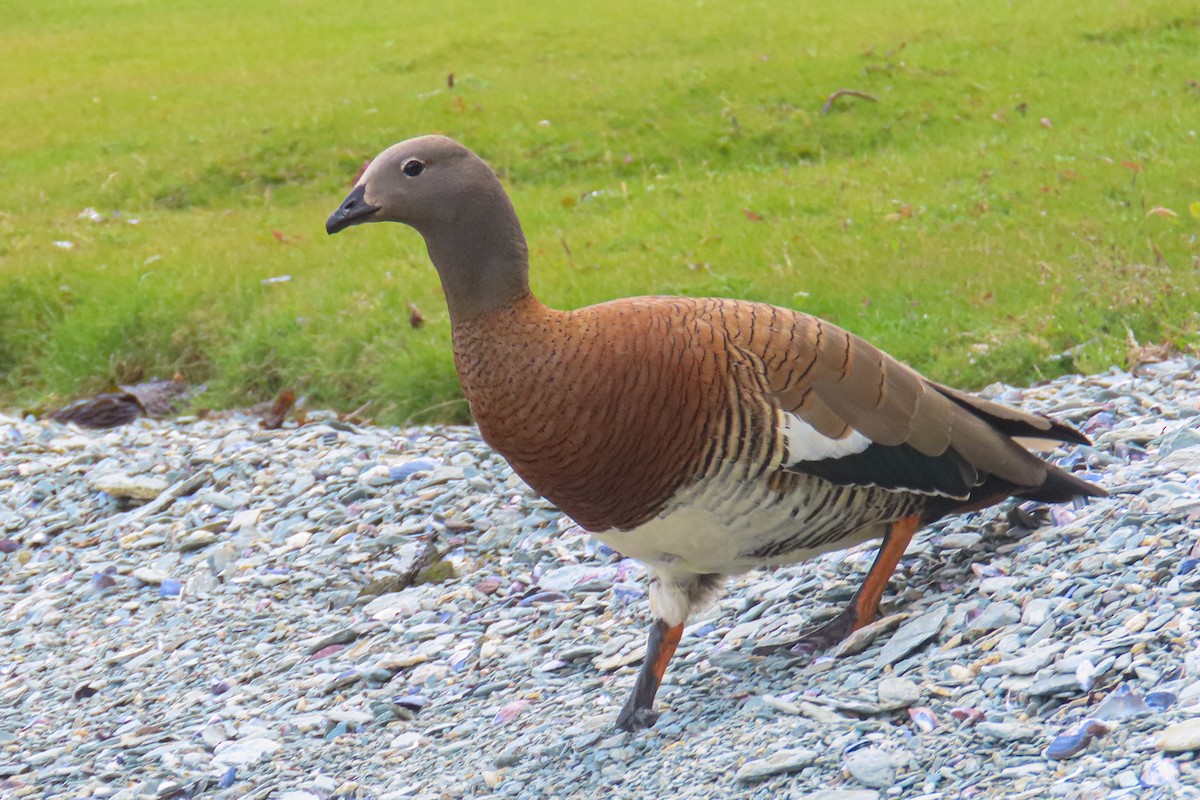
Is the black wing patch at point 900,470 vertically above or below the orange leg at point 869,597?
above

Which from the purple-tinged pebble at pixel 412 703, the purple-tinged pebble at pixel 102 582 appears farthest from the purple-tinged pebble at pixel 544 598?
the purple-tinged pebble at pixel 102 582

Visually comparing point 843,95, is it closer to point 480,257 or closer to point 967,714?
point 480,257

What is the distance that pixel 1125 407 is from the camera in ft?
21.7

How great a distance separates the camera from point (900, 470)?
4820mm

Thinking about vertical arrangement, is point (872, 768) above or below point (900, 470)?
below

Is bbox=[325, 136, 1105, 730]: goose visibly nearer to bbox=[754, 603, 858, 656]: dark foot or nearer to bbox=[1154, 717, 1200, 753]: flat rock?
bbox=[754, 603, 858, 656]: dark foot

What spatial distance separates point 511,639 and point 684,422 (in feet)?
6.43

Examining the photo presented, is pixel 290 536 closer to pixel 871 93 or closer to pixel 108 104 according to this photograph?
pixel 871 93

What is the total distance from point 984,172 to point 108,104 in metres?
12.9

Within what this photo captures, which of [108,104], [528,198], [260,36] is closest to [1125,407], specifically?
[528,198]

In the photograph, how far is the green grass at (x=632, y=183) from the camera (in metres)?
9.20

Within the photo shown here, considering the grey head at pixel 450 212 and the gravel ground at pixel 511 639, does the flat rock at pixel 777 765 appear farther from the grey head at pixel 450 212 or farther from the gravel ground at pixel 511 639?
the grey head at pixel 450 212

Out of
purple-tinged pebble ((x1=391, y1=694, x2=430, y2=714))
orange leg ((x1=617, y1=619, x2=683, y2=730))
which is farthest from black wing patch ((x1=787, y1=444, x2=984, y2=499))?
purple-tinged pebble ((x1=391, y1=694, x2=430, y2=714))

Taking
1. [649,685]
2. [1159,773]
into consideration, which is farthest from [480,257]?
[1159,773]
